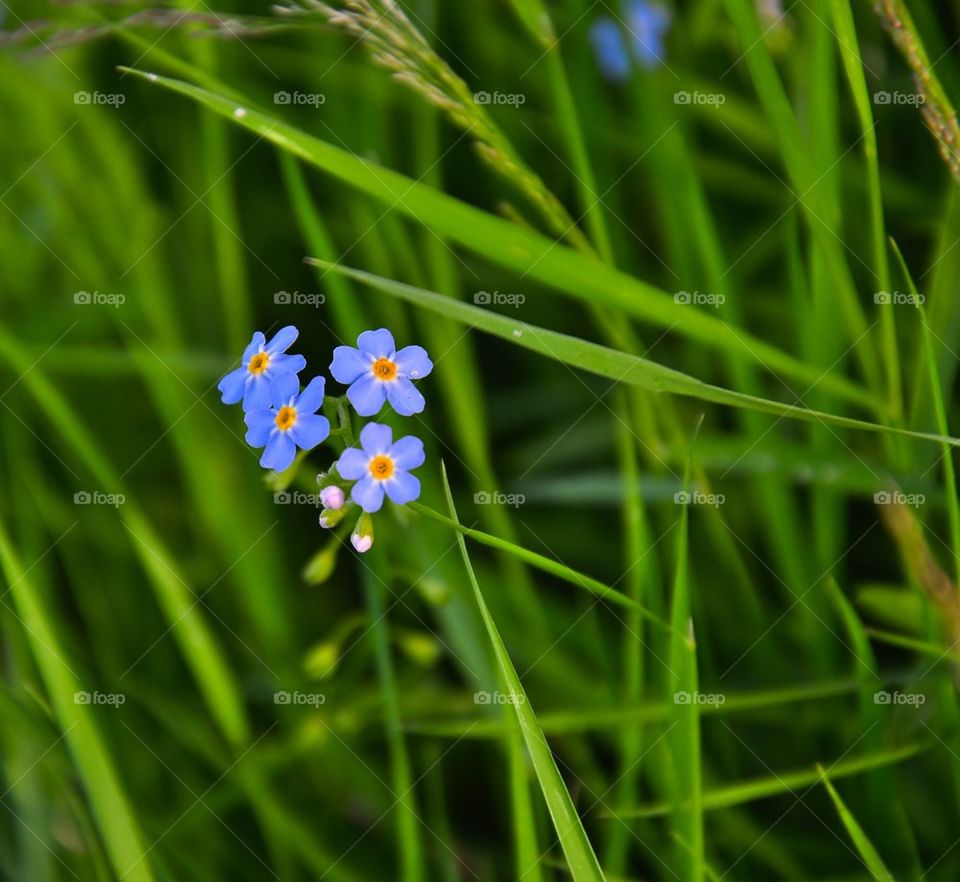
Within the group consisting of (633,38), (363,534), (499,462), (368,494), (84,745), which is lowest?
(499,462)

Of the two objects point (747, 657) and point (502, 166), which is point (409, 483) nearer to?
point (502, 166)

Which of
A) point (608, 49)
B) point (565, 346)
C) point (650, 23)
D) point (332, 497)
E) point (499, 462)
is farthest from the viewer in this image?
point (608, 49)

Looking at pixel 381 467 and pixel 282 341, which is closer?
pixel 381 467

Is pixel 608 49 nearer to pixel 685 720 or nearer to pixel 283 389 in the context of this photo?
pixel 283 389

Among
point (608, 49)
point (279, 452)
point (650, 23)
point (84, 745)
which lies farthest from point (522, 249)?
point (608, 49)

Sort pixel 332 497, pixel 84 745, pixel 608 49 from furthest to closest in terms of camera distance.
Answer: pixel 608 49
pixel 84 745
pixel 332 497

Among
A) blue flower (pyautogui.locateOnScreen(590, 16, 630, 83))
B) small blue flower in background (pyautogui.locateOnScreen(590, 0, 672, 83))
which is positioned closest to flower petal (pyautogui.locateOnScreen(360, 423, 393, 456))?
small blue flower in background (pyautogui.locateOnScreen(590, 0, 672, 83))
